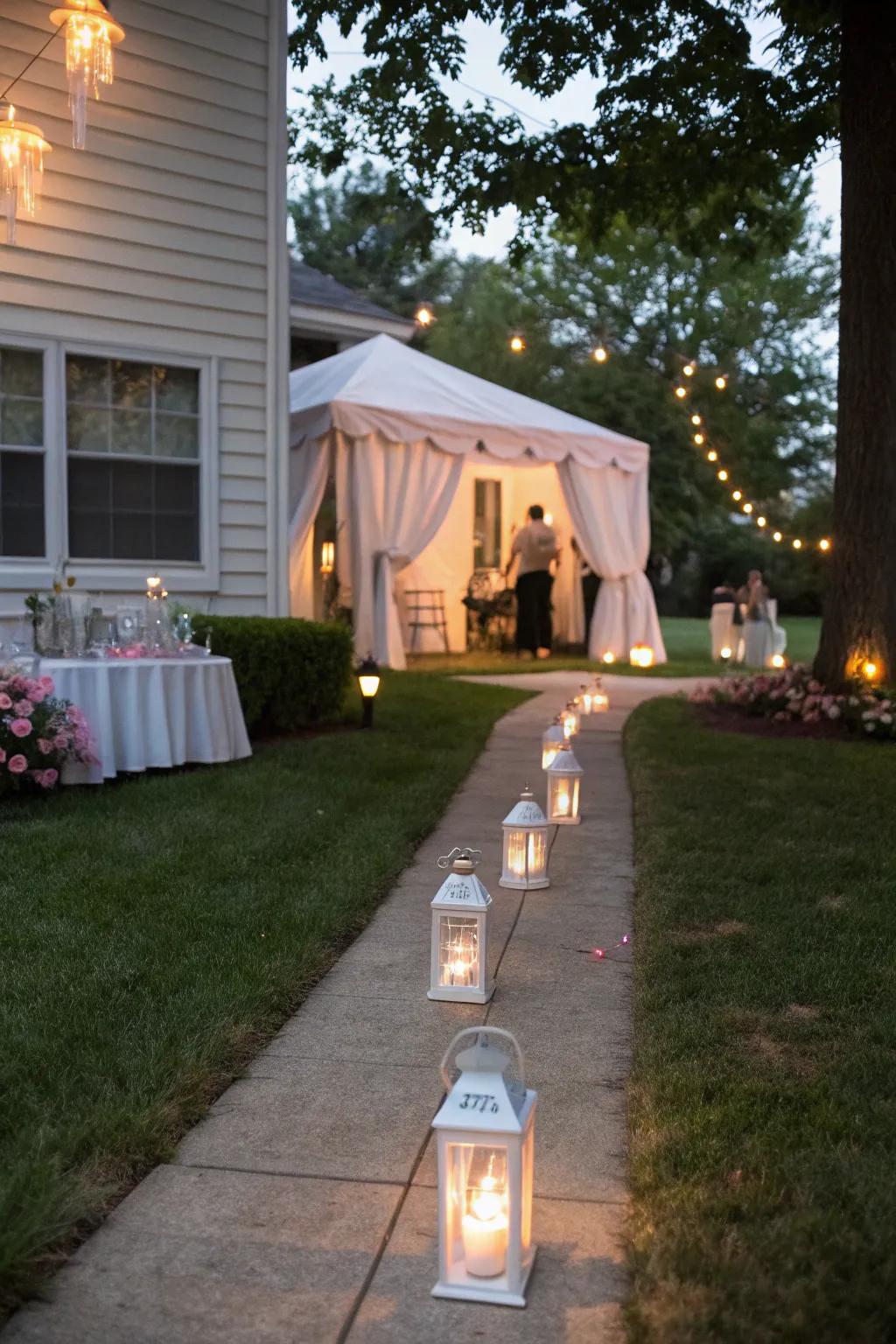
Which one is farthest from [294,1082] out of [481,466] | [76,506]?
[481,466]

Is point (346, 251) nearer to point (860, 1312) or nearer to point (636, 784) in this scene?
point (636, 784)

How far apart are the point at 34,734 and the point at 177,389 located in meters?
3.63

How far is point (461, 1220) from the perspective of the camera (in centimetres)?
255

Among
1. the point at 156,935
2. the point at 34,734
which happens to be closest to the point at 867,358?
the point at 34,734

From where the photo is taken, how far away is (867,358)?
10312 millimetres

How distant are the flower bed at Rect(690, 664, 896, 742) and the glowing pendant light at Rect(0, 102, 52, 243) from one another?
656 centimetres

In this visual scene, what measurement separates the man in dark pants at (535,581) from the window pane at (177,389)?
272 inches

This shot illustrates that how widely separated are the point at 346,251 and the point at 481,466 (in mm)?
29118

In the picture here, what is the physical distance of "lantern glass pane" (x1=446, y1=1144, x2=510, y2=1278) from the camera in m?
2.53

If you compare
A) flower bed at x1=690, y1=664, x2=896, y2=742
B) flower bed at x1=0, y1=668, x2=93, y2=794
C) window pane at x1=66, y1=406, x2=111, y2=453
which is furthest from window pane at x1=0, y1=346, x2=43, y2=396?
flower bed at x1=690, y1=664, x2=896, y2=742

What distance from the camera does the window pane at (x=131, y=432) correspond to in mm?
9430

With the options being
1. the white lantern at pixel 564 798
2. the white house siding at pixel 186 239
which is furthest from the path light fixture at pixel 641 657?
the white lantern at pixel 564 798

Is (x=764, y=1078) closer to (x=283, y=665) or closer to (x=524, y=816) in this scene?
(x=524, y=816)

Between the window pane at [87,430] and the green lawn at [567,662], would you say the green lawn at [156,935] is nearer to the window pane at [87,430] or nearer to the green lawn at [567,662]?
the window pane at [87,430]
